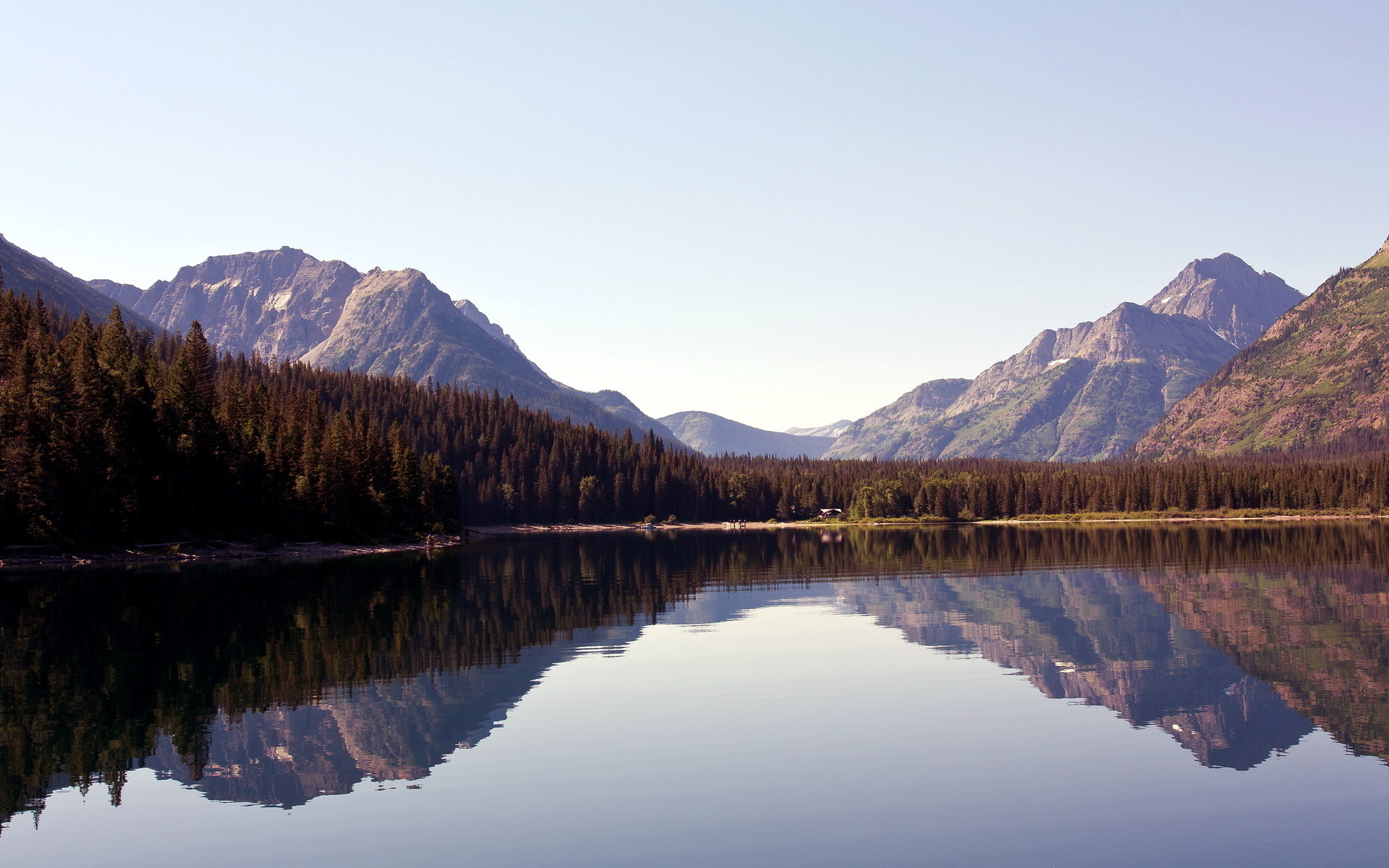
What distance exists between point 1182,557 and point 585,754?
97342 millimetres

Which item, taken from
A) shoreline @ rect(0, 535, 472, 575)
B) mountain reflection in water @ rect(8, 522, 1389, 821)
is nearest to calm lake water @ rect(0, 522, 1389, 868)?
mountain reflection in water @ rect(8, 522, 1389, 821)

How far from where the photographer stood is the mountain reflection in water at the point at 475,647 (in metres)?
29.8

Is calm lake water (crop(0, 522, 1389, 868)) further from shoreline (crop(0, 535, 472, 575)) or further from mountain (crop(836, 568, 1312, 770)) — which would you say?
shoreline (crop(0, 535, 472, 575))

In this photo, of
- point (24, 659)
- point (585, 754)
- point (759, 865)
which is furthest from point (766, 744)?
point (24, 659)

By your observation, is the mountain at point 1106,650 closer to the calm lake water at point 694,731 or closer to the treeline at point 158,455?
A: the calm lake water at point 694,731

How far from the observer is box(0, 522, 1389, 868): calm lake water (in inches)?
868

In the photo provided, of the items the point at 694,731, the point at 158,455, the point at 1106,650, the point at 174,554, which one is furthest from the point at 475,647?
the point at 158,455

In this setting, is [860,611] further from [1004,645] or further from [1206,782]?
[1206,782]

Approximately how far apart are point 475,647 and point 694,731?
778 inches

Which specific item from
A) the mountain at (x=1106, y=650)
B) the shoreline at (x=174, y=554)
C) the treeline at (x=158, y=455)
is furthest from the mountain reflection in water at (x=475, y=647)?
the treeline at (x=158, y=455)

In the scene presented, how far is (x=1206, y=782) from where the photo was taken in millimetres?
26281

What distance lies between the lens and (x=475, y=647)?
48.9 metres

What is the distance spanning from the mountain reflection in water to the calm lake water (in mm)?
223

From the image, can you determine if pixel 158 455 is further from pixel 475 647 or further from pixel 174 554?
pixel 475 647
